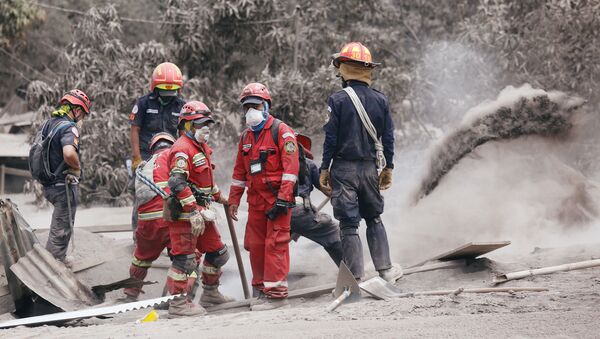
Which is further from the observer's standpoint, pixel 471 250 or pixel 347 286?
pixel 471 250

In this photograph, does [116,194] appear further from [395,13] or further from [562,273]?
[562,273]

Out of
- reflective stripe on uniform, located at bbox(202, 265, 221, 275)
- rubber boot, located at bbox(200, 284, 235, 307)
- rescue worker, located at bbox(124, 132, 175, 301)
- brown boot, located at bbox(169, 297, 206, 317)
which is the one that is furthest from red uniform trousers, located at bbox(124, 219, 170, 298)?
brown boot, located at bbox(169, 297, 206, 317)

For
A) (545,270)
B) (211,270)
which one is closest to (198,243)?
(211,270)

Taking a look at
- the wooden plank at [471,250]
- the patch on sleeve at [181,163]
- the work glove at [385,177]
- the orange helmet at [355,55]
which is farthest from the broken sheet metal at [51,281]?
the wooden plank at [471,250]

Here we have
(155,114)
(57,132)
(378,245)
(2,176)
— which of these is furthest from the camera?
(2,176)

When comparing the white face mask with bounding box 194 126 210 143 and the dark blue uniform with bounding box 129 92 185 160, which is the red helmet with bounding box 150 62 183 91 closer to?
the dark blue uniform with bounding box 129 92 185 160

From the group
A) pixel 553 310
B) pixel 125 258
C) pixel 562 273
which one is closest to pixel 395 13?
pixel 125 258

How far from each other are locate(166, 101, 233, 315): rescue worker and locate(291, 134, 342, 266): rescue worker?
2.45 ft

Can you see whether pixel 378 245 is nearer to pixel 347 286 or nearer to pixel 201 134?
pixel 347 286

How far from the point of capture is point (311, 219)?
754 cm

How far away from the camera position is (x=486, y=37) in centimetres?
1484

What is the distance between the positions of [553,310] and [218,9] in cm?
1069

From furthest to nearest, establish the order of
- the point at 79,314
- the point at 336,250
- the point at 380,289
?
the point at 336,250 < the point at 380,289 < the point at 79,314

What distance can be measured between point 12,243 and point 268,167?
232cm
